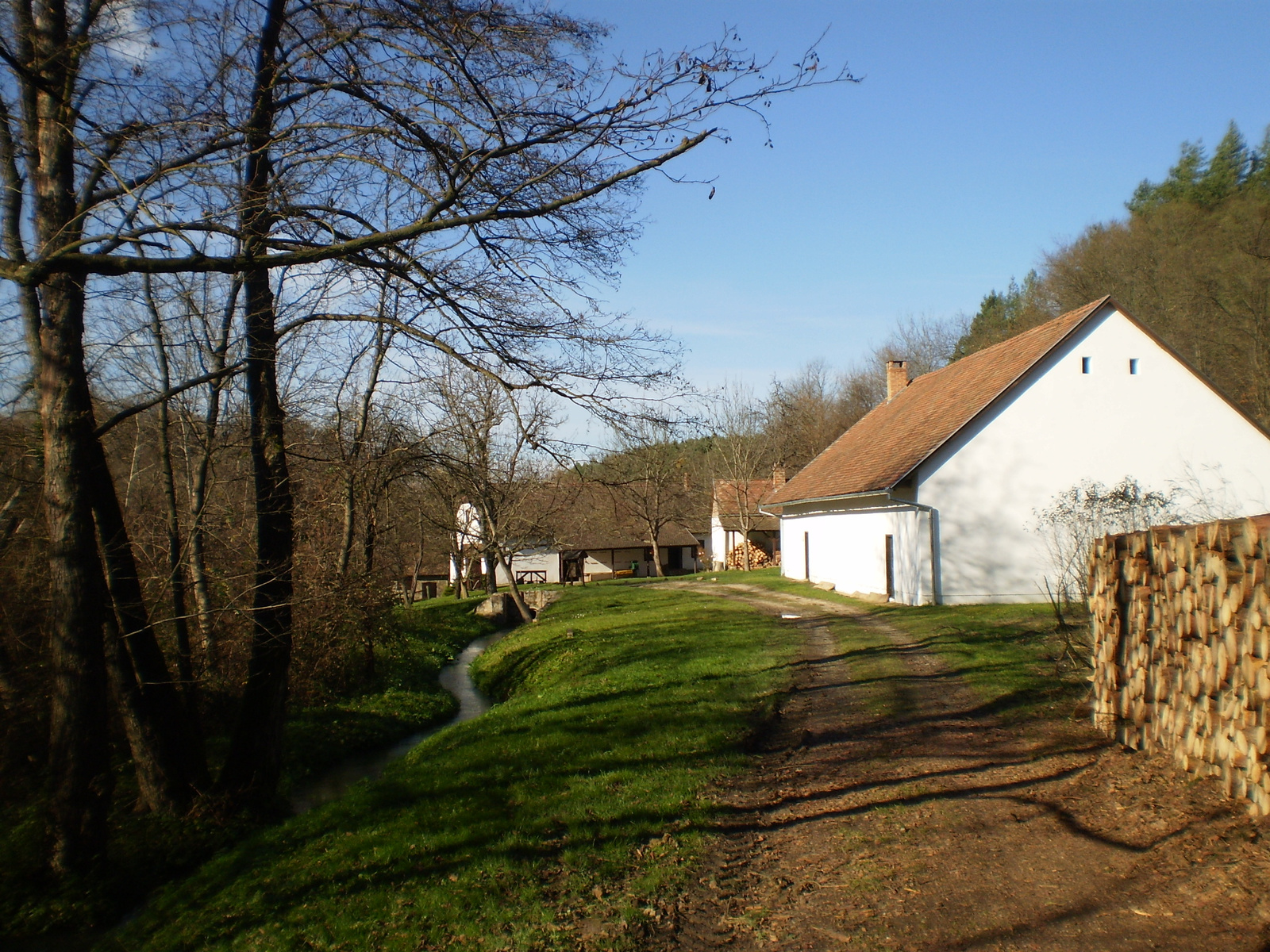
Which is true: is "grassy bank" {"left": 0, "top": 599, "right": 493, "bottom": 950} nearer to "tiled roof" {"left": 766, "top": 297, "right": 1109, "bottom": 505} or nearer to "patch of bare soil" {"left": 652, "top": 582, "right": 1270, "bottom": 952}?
"patch of bare soil" {"left": 652, "top": 582, "right": 1270, "bottom": 952}

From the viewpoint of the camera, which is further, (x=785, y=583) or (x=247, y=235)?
(x=785, y=583)

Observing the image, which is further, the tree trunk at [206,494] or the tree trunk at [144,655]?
the tree trunk at [206,494]

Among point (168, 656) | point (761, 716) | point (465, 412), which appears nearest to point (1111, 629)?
point (761, 716)

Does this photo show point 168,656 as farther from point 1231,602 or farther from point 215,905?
point 1231,602

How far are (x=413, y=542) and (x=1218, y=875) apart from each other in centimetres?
3231

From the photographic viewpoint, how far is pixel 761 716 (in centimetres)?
905

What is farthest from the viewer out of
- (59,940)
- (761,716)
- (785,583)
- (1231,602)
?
(785,583)

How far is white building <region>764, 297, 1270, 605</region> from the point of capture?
18.9 metres

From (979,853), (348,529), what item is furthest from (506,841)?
(348,529)

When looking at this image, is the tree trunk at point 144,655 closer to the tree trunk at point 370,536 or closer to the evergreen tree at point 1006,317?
the tree trunk at point 370,536

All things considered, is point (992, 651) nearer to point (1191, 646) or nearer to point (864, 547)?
point (1191, 646)

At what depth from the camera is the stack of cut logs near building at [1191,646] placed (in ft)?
16.1

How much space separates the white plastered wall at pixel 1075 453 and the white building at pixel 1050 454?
25 mm

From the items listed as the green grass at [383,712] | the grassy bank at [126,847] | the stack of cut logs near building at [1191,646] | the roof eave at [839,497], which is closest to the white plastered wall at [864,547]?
the roof eave at [839,497]
